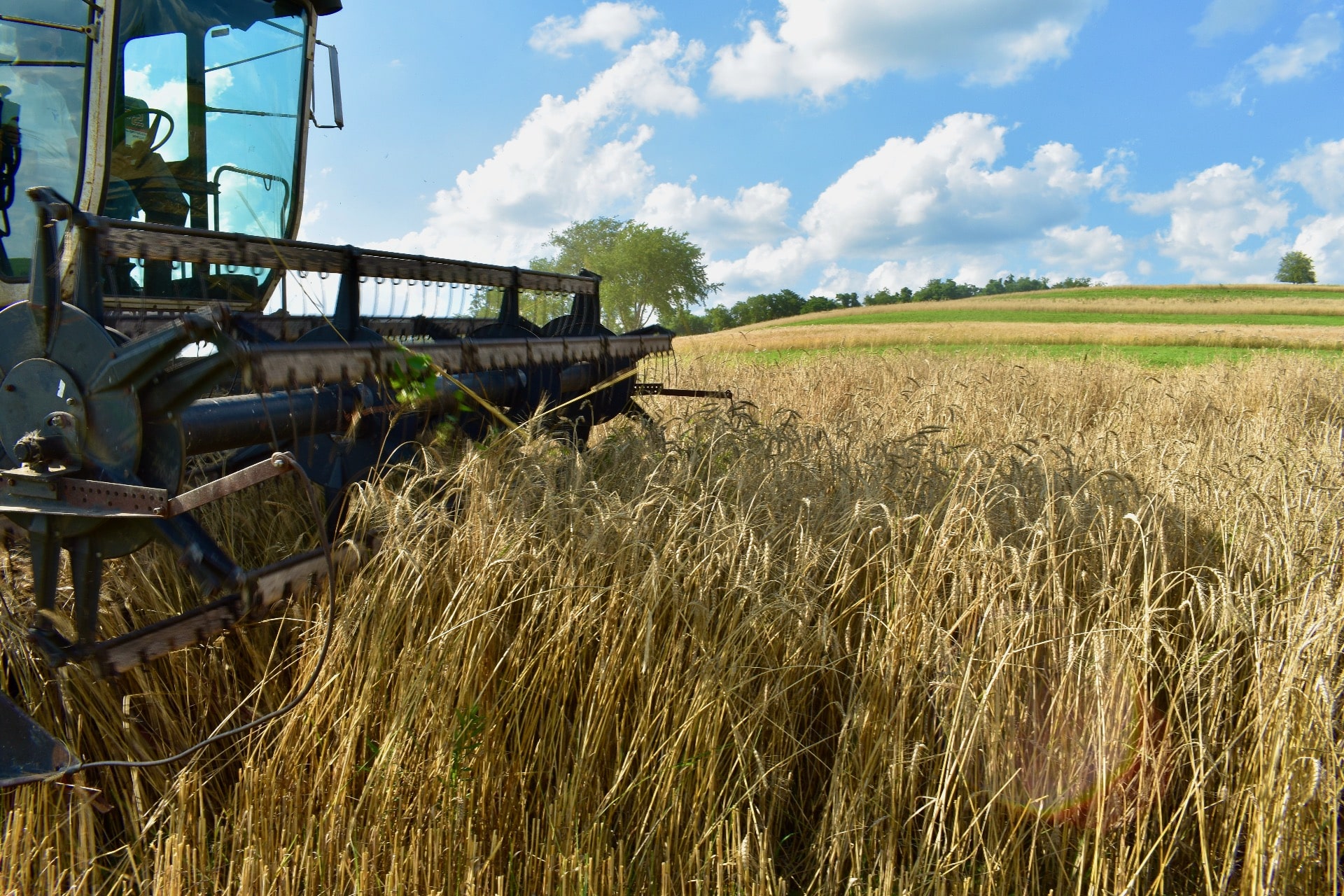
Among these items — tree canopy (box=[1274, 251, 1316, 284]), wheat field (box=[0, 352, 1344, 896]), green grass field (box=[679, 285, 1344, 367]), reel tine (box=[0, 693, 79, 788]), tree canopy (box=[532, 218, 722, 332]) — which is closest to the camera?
wheat field (box=[0, 352, 1344, 896])

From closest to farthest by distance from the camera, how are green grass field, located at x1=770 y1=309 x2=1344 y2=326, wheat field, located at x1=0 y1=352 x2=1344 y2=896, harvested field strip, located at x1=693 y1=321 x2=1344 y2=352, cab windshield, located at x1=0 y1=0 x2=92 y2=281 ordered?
wheat field, located at x1=0 y1=352 x2=1344 y2=896, cab windshield, located at x1=0 y1=0 x2=92 y2=281, harvested field strip, located at x1=693 y1=321 x2=1344 y2=352, green grass field, located at x1=770 y1=309 x2=1344 y2=326

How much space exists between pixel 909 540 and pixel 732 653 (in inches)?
42.3

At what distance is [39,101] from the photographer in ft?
12.9

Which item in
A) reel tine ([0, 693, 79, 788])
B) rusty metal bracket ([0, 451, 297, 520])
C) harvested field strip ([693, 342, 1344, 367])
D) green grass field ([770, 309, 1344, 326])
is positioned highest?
green grass field ([770, 309, 1344, 326])

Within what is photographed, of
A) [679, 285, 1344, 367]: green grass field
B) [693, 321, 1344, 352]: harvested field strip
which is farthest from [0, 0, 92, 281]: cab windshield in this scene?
[693, 321, 1344, 352]: harvested field strip

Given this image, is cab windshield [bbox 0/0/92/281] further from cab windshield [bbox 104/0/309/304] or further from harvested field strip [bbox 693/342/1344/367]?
harvested field strip [bbox 693/342/1344/367]

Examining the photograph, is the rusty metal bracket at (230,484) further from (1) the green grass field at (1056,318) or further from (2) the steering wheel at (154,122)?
(1) the green grass field at (1056,318)

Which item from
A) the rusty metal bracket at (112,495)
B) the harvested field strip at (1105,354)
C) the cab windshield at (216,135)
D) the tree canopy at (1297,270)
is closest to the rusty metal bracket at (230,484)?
the rusty metal bracket at (112,495)

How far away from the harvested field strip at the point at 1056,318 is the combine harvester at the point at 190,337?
3644 centimetres

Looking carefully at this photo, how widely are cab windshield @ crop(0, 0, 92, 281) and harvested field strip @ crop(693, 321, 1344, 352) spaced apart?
18.1 meters

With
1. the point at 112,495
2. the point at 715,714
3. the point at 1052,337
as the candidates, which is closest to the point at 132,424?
the point at 112,495

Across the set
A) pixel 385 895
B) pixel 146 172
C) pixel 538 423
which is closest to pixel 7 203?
pixel 146 172

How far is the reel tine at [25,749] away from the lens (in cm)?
248

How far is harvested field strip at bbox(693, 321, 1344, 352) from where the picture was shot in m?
25.0
